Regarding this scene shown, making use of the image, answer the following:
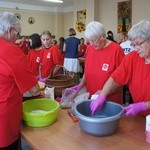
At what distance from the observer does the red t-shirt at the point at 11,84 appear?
116 centimetres

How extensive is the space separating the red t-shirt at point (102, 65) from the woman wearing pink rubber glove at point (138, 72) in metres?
0.29

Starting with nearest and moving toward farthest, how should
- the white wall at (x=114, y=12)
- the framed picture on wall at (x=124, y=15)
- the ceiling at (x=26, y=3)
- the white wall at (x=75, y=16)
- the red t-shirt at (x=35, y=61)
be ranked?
the red t-shirt at (x=35, y=61) < the white wall at (x=114, y=12) < the white wall at (x=75, y=16) < the framed picture on wall at (x=124, y=15) < the ceiling at (x=26, y=3)

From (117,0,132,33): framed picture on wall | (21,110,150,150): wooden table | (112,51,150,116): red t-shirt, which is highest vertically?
(117,0,132,33): framed picture on wall

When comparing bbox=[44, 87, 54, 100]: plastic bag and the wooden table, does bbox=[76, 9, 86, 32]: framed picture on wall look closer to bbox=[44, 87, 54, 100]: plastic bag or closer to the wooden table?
bbox=[44, 87, 54, 100]: plastic bag

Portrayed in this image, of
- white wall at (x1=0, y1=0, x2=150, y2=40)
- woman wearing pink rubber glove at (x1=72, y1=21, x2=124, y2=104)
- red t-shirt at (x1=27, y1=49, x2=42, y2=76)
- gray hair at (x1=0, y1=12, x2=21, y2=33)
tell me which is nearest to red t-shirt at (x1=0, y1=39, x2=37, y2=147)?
gray hair at (x1=0, y1=12, x2=21, y2=33)

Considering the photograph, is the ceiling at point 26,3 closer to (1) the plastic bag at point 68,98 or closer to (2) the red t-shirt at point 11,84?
(1) the plastic bag at point 68,98

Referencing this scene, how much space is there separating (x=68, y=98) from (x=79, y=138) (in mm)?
559

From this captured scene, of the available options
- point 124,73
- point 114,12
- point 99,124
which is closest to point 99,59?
point 124,73

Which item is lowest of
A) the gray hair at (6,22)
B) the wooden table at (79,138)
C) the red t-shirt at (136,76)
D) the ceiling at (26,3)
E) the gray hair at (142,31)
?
the wooden table at (79,138)

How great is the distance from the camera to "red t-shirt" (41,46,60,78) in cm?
267

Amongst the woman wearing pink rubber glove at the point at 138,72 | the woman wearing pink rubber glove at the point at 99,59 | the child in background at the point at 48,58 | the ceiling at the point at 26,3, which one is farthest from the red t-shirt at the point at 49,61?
the ceiling at the point at 26,3

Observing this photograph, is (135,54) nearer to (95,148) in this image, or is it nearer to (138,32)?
(138,32)

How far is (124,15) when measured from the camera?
6.33 m

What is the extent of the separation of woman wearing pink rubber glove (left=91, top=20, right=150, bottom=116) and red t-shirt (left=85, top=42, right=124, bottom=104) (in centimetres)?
29
